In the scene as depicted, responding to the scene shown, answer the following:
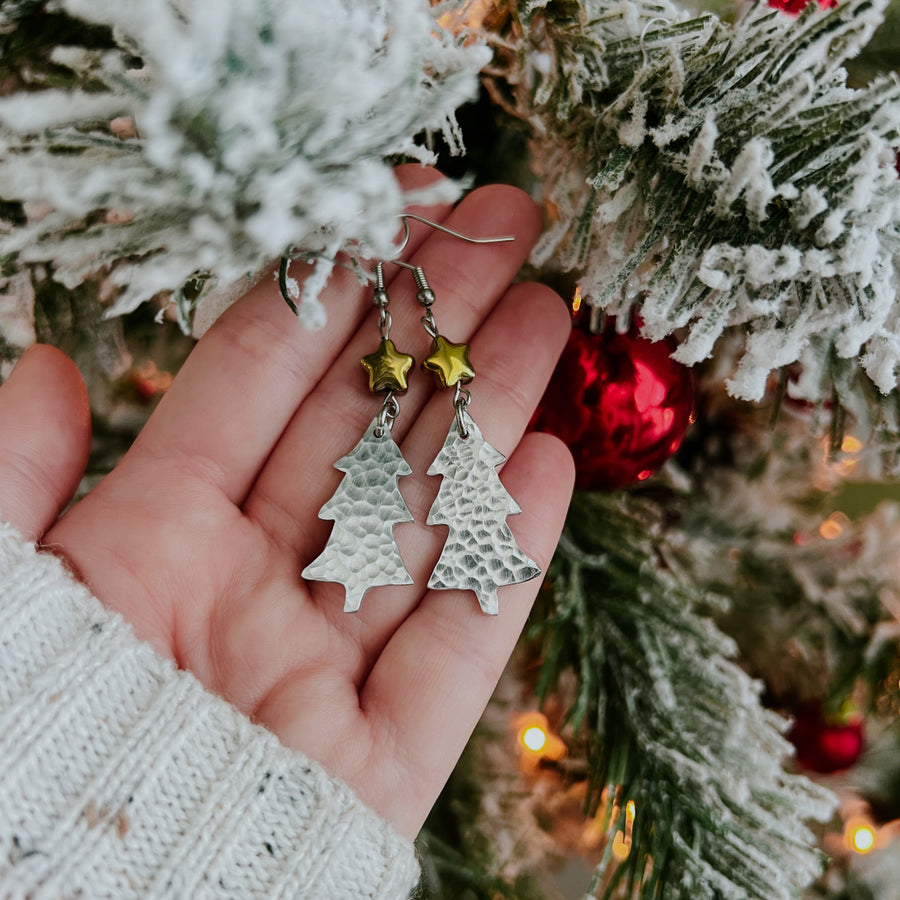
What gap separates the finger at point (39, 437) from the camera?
24.0 inches

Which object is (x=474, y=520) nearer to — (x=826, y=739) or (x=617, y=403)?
(x=617, y=403)

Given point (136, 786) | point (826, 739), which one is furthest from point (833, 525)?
point (136, 786)

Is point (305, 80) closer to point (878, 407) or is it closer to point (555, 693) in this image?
point (878, 407)

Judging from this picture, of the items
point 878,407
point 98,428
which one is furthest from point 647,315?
point 98,428

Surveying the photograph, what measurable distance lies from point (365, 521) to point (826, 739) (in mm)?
710

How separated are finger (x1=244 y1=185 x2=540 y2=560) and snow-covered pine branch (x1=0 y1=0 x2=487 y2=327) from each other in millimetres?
280

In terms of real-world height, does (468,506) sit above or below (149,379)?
above

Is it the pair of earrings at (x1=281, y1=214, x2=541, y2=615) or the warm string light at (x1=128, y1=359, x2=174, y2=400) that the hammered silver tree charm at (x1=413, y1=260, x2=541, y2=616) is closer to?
the pair of earrings at (x1=281, y1=214, x2=541, y2=615)

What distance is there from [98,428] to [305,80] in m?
0.66

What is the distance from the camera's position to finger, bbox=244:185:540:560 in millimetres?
705

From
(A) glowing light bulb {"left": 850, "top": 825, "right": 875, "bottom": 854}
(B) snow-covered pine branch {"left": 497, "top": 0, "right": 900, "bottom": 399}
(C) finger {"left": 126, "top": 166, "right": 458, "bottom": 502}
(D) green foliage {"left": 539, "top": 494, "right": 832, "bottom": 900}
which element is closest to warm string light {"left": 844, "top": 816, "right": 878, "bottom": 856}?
→ (A) glowing light bulb {"left": 850, "top": 825, "right": 875, "bottom": 854}

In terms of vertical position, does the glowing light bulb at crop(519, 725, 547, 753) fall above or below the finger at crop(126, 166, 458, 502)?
below

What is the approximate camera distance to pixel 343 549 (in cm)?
67

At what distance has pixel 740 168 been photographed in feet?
1.50
